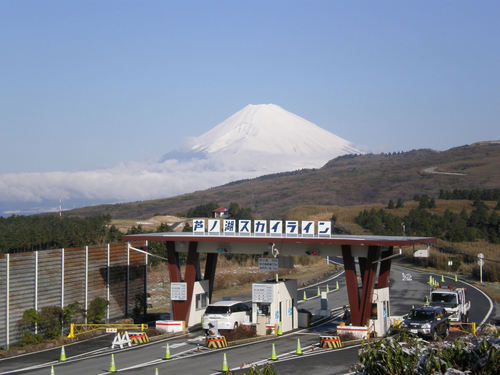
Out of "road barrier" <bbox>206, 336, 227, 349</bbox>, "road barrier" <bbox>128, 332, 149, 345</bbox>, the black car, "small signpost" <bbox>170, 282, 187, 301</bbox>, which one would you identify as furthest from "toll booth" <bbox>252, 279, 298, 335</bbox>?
the black car

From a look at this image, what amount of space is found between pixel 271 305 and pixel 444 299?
10729 millimetres

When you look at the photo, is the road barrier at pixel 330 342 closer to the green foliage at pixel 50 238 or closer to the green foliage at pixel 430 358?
the green foliage at pixel 430 358

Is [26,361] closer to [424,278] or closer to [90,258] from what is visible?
[90,258]

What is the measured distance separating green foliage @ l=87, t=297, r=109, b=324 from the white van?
24.5 feet

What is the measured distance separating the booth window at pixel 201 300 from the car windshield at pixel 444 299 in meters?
13.7

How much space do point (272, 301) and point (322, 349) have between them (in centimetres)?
500

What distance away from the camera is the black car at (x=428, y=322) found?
32125mm

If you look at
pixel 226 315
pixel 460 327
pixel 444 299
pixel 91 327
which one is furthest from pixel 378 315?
pixel 91 327

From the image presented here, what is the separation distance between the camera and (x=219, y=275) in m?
69.2

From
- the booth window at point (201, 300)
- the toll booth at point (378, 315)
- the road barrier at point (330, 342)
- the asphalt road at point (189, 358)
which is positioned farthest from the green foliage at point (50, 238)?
the road barrier at point (330, 342)

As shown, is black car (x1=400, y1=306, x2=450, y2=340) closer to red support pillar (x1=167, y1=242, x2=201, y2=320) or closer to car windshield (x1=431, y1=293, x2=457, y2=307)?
car windshield (x1=431, y1=293, x2=457, y2=307)

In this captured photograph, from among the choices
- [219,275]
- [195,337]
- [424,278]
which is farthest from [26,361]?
[424,278]

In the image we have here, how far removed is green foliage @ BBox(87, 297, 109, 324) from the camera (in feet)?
126

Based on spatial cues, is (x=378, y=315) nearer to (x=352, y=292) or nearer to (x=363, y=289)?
(x=363, y=289)
